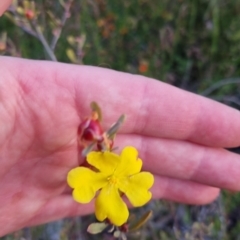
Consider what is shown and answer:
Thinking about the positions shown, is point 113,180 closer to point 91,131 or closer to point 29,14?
point 91,131

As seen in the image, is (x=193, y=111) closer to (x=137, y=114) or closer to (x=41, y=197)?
(x=137, y=114)

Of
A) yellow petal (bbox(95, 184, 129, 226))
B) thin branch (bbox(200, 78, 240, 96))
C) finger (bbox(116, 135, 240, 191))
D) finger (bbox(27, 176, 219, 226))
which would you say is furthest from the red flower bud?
thin branch (bbox(200, 78, 240, 96))

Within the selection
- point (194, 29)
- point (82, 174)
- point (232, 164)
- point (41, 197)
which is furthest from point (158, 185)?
point (194, 29)

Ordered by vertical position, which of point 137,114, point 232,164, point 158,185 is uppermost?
point 137,114

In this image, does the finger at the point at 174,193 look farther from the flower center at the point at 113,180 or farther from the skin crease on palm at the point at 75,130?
the flower center at the point at 113,180

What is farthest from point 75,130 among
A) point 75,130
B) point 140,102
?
point 140,102

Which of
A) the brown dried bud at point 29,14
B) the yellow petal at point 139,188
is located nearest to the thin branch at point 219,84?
the brown dried bud at point 29,14
